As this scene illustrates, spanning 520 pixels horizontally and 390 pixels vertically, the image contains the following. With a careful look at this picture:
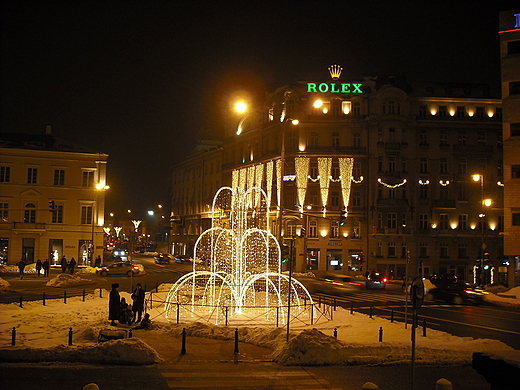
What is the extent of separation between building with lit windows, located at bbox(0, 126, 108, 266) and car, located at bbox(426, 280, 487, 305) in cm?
3693

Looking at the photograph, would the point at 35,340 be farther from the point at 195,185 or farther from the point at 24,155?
the point at 195,185

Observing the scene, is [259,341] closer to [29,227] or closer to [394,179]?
[394,179]

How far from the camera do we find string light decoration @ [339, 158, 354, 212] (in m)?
63.4

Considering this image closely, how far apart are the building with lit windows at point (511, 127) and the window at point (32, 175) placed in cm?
4847

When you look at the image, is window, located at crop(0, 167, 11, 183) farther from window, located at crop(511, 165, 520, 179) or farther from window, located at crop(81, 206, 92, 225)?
window, located at crop(511, 165, 520, 179)

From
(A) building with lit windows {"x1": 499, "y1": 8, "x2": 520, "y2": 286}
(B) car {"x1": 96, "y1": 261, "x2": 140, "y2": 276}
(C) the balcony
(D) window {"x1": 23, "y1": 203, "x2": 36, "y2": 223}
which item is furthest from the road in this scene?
(D) window {"x1": 23, "y1": 203, "x2": 36, "y2": 223}

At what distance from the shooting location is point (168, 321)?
21656 mm

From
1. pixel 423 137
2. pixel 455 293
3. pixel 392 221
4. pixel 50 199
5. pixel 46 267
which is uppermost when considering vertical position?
pixel 423 137

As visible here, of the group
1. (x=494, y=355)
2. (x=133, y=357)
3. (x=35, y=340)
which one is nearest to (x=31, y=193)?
(x=35, y=340)

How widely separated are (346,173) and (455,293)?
23.7m

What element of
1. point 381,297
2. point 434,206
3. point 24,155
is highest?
point 24,155

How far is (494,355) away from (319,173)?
54789mm

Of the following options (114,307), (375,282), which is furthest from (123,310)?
(375,282)

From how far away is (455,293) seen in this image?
4291 cm
